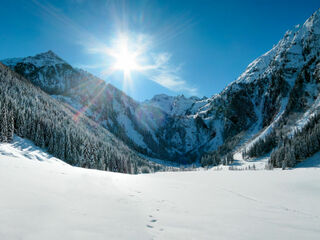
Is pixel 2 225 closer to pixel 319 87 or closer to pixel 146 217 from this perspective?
pixel 146 217

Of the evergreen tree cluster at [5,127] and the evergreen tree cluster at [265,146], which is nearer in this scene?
the evergreen tree cluster at [5,127]

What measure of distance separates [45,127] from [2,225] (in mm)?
64867

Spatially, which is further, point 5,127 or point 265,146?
point 265,146

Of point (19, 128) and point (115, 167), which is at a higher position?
point (19, 128)

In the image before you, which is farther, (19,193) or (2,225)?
(19,193)

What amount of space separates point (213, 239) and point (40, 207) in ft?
20.2

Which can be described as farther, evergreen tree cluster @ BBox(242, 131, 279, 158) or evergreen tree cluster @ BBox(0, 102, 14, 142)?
evergreen tree cluster @ BBox(242, 131, 279, 158)

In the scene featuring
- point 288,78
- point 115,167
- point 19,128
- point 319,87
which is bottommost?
point 115,167

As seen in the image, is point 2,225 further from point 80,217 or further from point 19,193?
point 19,193

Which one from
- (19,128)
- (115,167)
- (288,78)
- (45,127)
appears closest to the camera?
(19,128)

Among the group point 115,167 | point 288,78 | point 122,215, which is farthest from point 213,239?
point 288,78

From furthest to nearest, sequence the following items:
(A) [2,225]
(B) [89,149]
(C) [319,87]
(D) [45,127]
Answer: (C) [319,87] → (B) [89,149] → (D) [45,127] → (A) [2,225]

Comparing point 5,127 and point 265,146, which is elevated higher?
point 265,146

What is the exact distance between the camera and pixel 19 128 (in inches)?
1972
